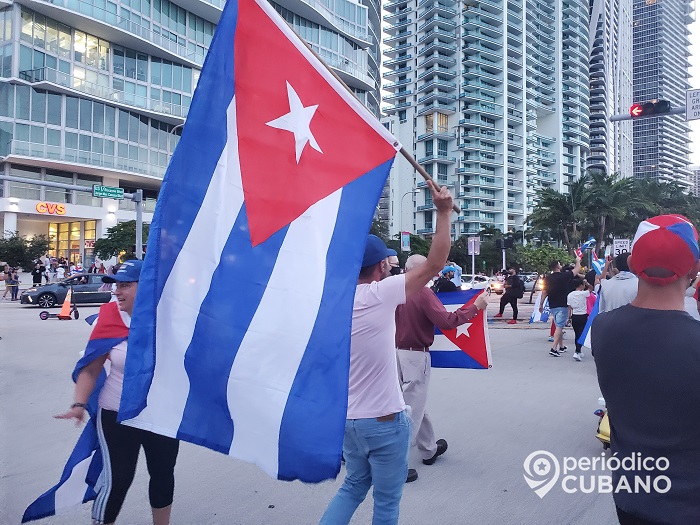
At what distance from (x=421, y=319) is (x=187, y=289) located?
239cm

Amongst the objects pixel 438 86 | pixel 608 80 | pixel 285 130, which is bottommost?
pixel 285 130

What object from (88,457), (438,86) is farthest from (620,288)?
(438,86)

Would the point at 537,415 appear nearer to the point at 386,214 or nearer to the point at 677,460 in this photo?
the point at 677,460

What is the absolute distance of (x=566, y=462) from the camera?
15.3 ft

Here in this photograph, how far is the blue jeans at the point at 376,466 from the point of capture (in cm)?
255

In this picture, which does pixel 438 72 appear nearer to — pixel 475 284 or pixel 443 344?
pixel 475 284

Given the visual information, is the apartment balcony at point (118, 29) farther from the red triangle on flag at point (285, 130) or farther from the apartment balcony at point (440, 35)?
the apartment balcony at point (440, 35)

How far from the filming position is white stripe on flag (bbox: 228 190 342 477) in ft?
7.37

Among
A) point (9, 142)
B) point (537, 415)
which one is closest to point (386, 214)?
point (9, 142)

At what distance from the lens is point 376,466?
2551 millimetres

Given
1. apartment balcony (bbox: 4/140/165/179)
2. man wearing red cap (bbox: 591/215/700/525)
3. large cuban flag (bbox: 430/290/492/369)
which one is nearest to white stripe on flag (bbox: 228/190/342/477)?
man wearing red cap (bbox: 591/215/700/525)

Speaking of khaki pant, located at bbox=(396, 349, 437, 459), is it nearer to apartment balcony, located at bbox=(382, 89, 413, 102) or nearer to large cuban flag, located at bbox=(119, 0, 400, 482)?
A: large cuban flag, located at bbox=(119, 0, 400, 482)

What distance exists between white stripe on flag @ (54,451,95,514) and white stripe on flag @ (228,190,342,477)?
4.43ft

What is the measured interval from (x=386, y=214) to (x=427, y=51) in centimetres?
3134
